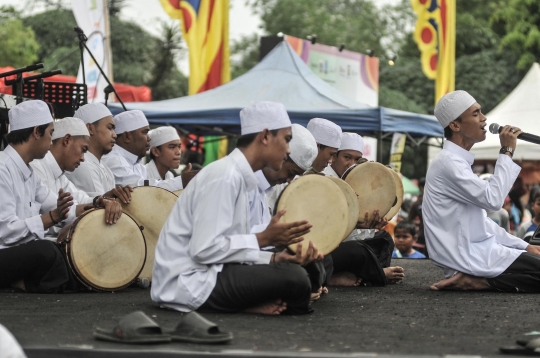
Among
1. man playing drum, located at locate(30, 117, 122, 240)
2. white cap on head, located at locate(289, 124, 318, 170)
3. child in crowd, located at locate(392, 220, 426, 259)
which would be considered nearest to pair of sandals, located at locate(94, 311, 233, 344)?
white cap on head, located at locate(289, 124, 318, 170)

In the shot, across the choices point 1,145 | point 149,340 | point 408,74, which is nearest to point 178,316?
point 149,340

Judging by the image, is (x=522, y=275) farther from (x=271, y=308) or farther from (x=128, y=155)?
(x=128, y=155)

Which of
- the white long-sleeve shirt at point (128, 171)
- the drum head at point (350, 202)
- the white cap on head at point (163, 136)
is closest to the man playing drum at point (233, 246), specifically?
the drum head at point (350, 202)

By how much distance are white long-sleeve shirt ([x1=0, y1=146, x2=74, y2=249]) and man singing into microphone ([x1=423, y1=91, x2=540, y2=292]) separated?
8.80 ft

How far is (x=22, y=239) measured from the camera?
6105 mm

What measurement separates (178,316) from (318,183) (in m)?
1.06

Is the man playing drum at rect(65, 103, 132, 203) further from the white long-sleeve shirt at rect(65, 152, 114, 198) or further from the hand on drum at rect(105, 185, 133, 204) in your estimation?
the hand on drum at rect(105, 185, 133, 204)

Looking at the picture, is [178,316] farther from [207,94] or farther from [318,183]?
[207,94]

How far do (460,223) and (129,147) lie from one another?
300 centimetres

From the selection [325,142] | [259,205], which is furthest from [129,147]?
[259,205]

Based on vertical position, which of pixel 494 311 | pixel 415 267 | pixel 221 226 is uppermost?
pixel 221 226

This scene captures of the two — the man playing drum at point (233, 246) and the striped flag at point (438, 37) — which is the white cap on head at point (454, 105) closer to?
the man playing drum at point (233, 246)

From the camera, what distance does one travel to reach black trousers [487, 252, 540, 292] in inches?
257

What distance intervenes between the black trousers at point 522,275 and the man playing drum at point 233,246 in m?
2.06
